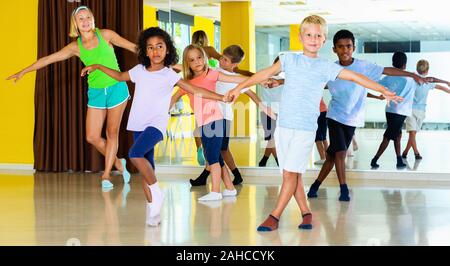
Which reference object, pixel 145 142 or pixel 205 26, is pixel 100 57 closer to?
pixel 205 26

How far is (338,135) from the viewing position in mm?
5781

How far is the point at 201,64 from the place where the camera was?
5754mm

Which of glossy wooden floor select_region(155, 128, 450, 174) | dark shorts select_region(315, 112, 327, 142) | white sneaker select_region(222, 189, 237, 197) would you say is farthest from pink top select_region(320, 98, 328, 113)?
white sneaker select_region(222, 189, 237, 197)

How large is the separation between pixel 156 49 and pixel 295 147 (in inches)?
43.8

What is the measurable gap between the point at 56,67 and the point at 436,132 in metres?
3.87

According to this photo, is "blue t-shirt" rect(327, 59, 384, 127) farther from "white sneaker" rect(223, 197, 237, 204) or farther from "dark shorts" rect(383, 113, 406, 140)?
"dark shorts" rect(383, 113, 406, 140)

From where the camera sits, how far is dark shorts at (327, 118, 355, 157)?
5.78 metres

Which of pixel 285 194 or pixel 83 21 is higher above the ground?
pixel 83 21

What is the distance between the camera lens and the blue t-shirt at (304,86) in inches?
179

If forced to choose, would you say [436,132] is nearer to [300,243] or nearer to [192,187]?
[192,187]

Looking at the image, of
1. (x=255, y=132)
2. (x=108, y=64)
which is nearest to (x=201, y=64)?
(x=108, y=64)

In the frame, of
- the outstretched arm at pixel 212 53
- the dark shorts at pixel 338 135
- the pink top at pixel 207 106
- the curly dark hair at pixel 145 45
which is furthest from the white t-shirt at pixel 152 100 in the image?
the outstretched arm at pixel 212 53

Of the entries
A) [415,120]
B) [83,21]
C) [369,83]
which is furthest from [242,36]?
[369,83]

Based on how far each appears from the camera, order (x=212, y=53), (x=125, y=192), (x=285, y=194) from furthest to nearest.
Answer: (x=212, y=53), (x=125, y=192), (x=285, y=194)
